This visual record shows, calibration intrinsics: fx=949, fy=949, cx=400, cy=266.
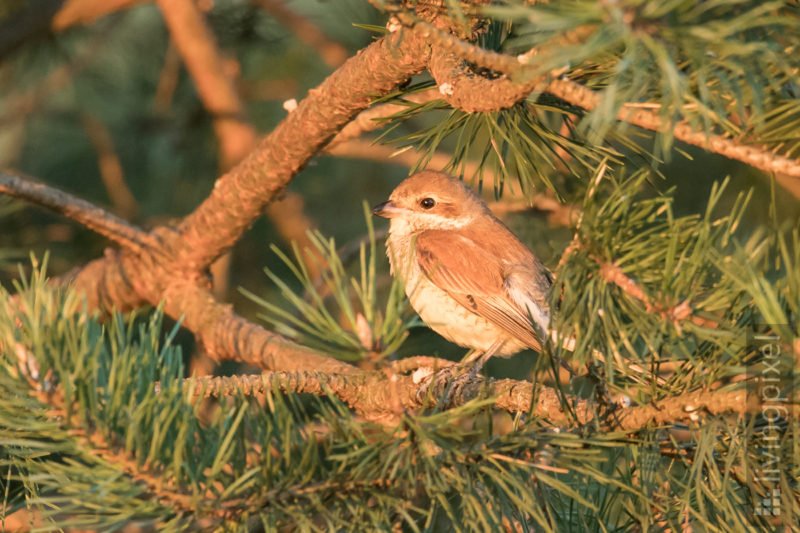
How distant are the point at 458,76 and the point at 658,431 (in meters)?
0.93

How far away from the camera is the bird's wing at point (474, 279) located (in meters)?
3.89

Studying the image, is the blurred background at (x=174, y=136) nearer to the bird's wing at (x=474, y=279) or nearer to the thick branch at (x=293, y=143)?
the bird's wing at (x=474, y=279)

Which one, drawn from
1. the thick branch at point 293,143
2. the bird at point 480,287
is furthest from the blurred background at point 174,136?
the thick branch at point 293,143

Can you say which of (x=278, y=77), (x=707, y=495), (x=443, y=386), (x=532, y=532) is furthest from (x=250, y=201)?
(x=278, y=77)

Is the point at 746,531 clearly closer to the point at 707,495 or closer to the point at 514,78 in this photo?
the point at 707,495

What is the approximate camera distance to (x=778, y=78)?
86.4 inches

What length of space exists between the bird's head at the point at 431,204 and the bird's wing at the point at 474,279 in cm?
43

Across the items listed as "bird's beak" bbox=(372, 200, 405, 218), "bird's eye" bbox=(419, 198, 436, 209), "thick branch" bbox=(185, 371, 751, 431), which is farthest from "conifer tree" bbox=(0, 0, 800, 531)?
"bird's eye" bbox=(419, 198, 436, 209)

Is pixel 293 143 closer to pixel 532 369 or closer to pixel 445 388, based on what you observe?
pixel 445 388

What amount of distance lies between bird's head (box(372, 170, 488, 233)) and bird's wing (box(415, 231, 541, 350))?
0.43 meters

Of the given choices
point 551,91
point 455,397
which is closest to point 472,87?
point 551,91

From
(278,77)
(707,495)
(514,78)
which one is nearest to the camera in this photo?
(514,78)

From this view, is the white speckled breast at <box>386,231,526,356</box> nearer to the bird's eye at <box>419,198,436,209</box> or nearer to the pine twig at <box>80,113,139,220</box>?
the bird's eye at <box>419,198,436,209</box>

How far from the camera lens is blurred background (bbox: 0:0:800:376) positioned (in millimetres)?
5320
